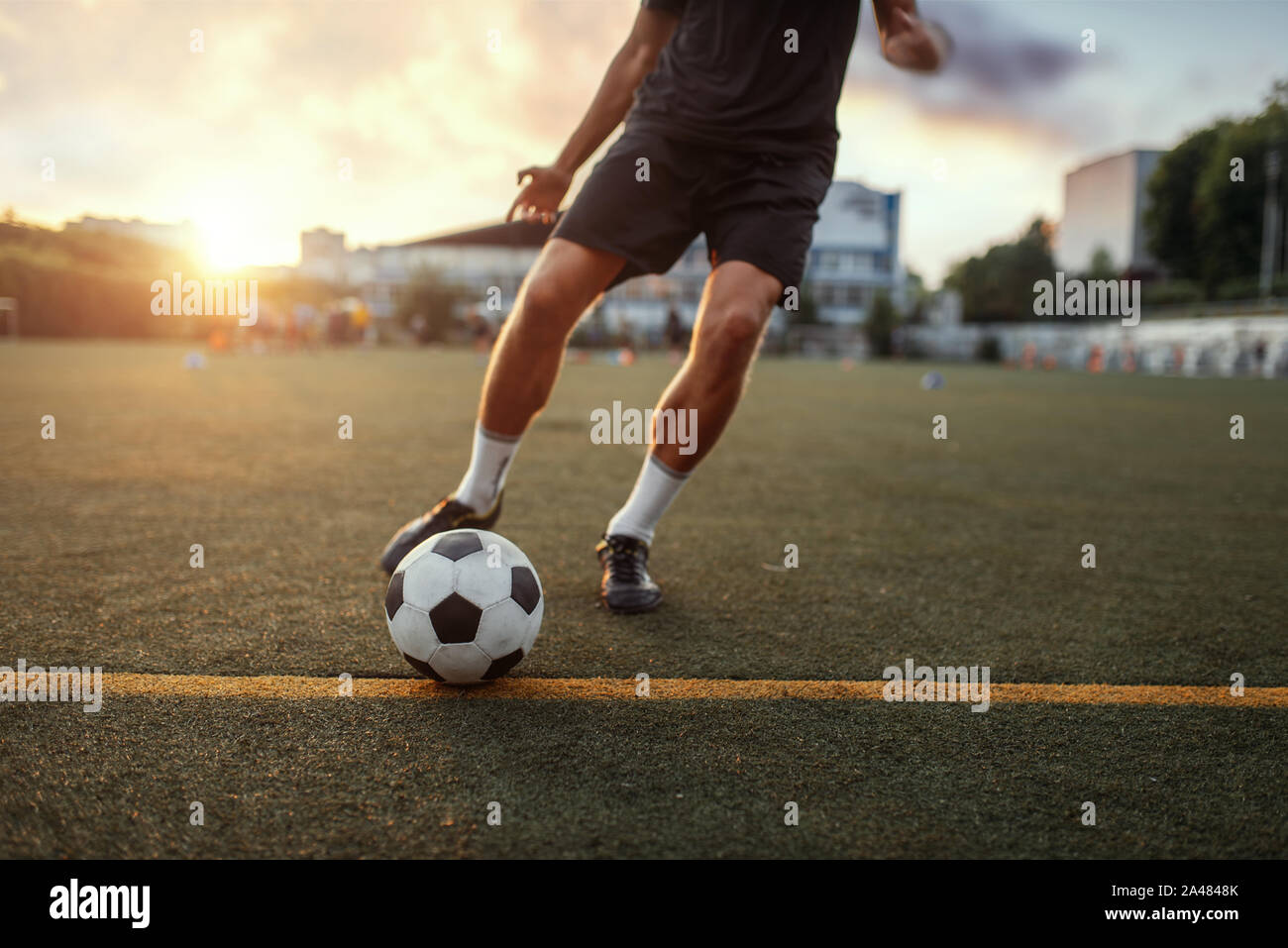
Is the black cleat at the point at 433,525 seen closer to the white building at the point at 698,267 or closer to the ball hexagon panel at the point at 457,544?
the ball hexagon panel at the point at 457,544

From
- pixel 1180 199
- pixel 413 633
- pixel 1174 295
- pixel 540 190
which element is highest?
pixel 1180 199

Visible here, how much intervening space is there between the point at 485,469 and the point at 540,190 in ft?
3.48

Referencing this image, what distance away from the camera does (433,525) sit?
290 centimetres

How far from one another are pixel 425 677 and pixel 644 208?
1.61 meters

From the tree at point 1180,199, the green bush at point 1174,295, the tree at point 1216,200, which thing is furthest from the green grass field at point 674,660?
the tree at point 1180,199

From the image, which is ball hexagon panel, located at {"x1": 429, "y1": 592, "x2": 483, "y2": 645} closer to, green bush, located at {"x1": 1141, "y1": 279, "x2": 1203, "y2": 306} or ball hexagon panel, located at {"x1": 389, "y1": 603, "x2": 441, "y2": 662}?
ball hexagon panel, located at {"x1": 389, "y1": 603, "x2": 441, "y2": 662}

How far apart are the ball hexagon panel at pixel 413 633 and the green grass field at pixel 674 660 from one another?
11 cm

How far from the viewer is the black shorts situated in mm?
2748

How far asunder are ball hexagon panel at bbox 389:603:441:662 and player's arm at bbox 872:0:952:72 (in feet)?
7.38

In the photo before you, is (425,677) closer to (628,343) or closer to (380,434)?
(380,434)

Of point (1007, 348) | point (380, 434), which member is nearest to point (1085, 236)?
point (1007, 348)

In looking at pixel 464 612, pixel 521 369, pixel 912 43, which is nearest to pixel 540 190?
pixel 521 369

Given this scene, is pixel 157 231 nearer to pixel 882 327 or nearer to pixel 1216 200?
pixel 882 327

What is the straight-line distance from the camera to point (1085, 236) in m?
77.0
